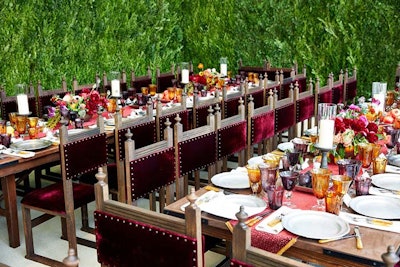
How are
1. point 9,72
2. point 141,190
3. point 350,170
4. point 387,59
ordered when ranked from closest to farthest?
1. point 350,170
2. point 141,190
3. point 9,72
4. point 387,59

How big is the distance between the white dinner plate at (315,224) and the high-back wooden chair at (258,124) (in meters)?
1.49

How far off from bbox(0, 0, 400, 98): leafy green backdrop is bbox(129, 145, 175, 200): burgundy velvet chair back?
3.16 metres

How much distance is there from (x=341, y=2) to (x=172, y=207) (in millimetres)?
4741

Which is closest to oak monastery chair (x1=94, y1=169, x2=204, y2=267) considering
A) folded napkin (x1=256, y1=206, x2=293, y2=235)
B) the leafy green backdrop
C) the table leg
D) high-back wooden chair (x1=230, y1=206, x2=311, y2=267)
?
high-back wooden chair (x1=230, y1=206, x2=311, y2=267)

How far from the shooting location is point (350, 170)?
2176mm

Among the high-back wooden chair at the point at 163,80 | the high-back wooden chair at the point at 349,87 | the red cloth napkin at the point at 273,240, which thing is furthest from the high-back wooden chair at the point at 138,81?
the red cloth napkin at the point at 273,240

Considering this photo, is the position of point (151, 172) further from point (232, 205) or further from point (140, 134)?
point (140, 134)

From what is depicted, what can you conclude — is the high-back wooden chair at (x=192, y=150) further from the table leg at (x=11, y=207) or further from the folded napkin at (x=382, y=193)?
the table leg at (x=11, y=207)

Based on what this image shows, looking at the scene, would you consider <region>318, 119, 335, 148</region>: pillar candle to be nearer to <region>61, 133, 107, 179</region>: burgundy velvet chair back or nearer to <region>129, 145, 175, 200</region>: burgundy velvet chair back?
<region>129, 145, 175, 200</region>: burgundy velvet chair back

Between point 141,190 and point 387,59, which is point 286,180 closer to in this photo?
point 141,190

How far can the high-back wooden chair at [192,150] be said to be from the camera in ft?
8.72

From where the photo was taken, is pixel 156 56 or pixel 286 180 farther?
pixel 156 56

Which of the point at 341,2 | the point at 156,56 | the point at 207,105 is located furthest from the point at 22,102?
the point at 341,2

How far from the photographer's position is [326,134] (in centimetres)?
222
